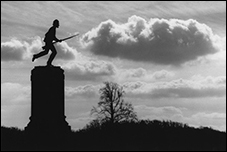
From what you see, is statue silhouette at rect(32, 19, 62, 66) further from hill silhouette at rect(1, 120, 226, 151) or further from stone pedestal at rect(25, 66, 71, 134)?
hill silhouette at rect(1, 120, 226, 151)

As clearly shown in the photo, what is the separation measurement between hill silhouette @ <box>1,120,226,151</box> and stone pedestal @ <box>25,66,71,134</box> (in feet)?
1.86

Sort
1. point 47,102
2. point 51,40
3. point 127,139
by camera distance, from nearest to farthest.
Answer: point 127,139 → point 47,102 → point 51,40

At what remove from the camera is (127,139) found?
27.1 metres

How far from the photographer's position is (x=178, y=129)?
3019 cm

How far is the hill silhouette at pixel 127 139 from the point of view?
2506 cm

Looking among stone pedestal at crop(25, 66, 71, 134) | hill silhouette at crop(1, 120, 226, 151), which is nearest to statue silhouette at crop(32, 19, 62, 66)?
stone pedestal at crop(25, 66, 71, 134)

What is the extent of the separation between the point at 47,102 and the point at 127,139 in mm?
5105

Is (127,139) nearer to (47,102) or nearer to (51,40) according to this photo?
(47,102)

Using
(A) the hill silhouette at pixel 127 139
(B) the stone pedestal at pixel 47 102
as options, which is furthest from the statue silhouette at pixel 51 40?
(A) the hill silhouette at pixel 127 139

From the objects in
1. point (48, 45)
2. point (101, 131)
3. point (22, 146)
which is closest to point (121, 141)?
point (101, 131)

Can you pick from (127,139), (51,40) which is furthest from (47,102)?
(127,139)

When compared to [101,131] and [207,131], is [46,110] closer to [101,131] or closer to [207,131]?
[101,131]

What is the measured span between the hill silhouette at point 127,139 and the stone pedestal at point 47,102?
22.3 inches

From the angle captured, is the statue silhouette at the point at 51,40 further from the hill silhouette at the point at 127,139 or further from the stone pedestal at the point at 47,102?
the hill silhouette at the point at 127,139
